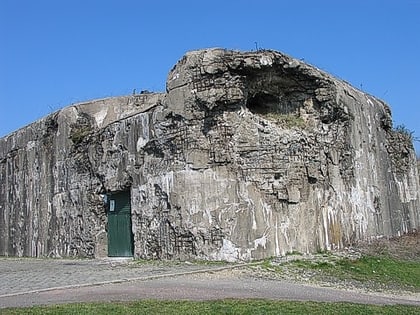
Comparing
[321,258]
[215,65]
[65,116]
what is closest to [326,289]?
[321,258]

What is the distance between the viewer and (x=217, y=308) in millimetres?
8234

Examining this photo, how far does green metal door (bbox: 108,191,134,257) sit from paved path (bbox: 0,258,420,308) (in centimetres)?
278

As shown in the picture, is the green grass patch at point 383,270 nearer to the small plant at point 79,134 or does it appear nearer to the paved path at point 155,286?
the paved path at point 155,286

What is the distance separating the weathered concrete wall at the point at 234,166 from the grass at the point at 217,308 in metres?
5.43

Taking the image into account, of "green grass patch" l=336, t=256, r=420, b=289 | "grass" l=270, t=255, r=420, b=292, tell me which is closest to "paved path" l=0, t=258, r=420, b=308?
"grass" l=270, t=255, r=420, b=292

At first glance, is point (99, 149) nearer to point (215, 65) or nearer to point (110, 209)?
point (110, 209)

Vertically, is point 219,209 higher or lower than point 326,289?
higher

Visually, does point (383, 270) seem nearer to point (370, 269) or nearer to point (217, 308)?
point (370, 269)

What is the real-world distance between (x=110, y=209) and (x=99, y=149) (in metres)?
1.84

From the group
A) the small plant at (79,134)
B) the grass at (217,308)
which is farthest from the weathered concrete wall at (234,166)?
the grass at (217,308)

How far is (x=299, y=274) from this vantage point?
1268 cm

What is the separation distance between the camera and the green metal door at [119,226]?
16875 mm

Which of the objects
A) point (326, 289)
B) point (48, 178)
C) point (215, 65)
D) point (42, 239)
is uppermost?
point (215, 65)

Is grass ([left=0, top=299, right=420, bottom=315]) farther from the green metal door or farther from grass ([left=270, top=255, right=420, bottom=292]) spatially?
the green metal door
